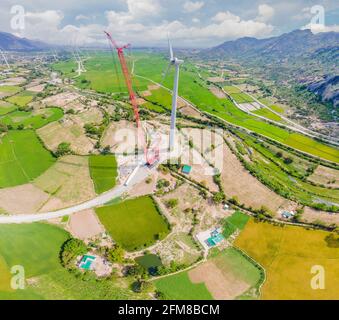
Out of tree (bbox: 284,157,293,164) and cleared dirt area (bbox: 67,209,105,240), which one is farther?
tree (bbox: 284,157,293,164)

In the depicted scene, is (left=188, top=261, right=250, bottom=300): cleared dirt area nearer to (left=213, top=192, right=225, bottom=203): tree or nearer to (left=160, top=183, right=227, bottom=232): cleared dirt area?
(left=160, top=183, right=227, bottom=232): cleared dirt area

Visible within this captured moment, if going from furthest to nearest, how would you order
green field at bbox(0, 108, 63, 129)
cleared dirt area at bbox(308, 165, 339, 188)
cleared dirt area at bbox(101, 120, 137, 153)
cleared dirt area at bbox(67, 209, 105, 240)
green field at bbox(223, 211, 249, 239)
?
green field at bbox(0, 108, 63, 129) → cleared dirt area at bbox(101, 120, 137, 153) → cleared dirt area at bbox(308, 165, 339, 188) → green field at bbox(223, 211, 249, 239) → cleared dirt area at bbox(67, 209, 105, 240)

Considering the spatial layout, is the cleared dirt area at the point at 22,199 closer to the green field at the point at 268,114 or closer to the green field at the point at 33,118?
the green field at the point at 33,118

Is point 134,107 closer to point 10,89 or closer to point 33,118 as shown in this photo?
point 33,118

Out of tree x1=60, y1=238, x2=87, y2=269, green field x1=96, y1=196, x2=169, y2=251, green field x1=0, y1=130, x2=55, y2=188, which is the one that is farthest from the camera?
green field x1=0, y1=130, x2=55, y2=188

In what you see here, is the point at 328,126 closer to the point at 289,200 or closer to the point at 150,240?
the point at 289,200

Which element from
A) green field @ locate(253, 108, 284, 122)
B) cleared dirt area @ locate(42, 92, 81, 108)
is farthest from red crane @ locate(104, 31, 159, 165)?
green field @ locate(253, 108, 284, 122)
